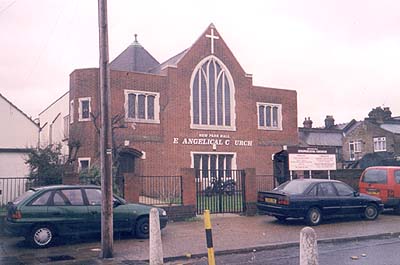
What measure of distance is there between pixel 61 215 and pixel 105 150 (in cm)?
257

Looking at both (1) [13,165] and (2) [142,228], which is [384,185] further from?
(1) [13,165]

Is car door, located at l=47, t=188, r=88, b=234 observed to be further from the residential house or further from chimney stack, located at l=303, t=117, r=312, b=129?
chimney stack, located at l=303, t=117, r=312, b=129

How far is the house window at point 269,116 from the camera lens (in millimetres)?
32938

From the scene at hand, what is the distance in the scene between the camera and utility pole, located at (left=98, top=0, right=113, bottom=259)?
9.44 metres

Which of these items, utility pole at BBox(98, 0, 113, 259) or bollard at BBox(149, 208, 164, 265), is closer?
bollard at BBox(149, 208, 164, 265)

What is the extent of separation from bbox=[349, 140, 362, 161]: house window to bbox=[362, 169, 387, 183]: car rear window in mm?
40729

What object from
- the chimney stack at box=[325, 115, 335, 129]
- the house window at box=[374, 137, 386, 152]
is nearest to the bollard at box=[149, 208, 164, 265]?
the house window at box=[374, 137, 386, 152]

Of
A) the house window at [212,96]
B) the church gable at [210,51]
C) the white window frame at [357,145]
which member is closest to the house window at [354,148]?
the white window frame at [357,145]

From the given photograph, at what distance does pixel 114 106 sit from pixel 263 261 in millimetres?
19645

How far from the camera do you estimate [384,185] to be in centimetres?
1733

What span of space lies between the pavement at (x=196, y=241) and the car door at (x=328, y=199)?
1.64 feet

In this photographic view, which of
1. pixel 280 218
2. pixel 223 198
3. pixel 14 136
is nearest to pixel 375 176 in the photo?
pixel 280 218

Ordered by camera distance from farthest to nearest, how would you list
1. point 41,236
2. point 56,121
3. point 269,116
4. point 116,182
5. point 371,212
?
point 56,121
point 269,116
point 116,182
point 371,212
point 41,236

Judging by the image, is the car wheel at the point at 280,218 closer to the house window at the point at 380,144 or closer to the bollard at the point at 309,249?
the bollard at the point at 309,249
